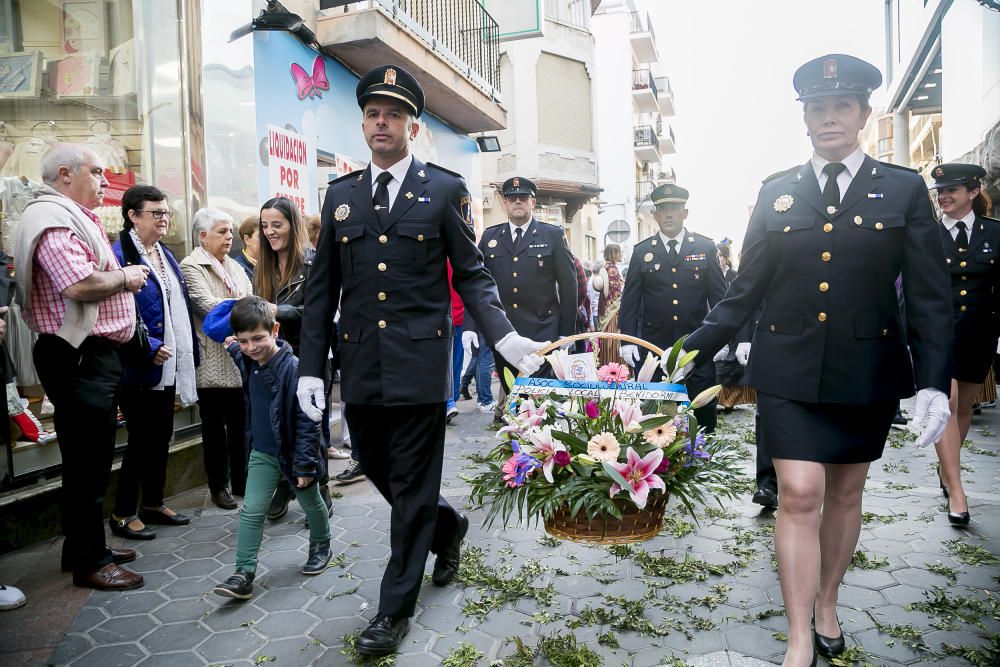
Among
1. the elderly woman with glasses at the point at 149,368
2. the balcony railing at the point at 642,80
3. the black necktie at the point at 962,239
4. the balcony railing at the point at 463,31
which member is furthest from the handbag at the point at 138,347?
the balcony railing at the point at 642,80

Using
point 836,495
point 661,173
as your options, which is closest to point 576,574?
point 836,495

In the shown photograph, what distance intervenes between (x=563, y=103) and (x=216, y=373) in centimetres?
2305

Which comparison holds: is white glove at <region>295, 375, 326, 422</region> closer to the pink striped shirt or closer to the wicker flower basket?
the wicker flower basket

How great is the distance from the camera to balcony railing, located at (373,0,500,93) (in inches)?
465

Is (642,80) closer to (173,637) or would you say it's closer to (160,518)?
(160,518)

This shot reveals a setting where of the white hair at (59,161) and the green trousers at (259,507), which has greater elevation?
the white hair at (59,161)

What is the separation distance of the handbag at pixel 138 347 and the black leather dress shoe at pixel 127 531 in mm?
1085

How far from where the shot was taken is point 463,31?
45.5ft

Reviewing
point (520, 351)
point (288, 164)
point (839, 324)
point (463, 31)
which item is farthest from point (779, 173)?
point (463, 31)

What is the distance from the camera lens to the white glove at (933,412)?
2793 mm

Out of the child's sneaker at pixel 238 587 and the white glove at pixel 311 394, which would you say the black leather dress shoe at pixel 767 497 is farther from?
the child's sneaker at pixel 238 587

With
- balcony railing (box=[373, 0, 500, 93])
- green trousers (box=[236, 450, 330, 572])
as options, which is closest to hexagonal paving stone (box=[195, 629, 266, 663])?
green trousers (box=[236, 450, 330, 572])

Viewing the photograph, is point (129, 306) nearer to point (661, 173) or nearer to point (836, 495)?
point (836, 495)

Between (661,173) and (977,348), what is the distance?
53120mm
